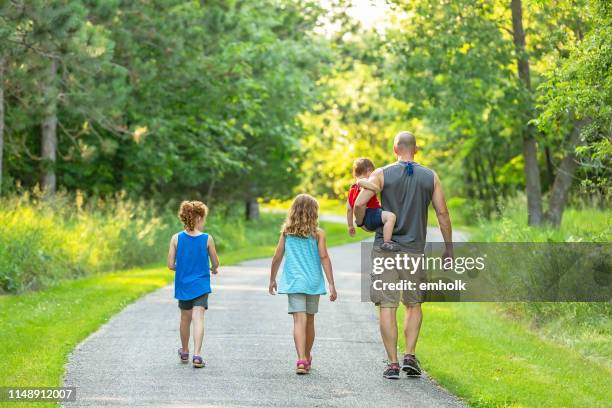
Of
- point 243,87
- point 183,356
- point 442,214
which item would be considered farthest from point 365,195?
point 243,87

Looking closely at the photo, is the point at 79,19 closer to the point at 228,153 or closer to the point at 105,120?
the point at 105,120

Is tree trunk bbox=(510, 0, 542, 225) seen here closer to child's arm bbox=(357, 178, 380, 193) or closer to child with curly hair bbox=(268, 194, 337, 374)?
child with curly hair bbox=(268, 194, 337, 374)

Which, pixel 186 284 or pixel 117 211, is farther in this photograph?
pixel 117 211

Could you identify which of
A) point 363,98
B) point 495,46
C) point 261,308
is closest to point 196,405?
point 261,308

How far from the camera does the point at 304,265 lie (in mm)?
11969

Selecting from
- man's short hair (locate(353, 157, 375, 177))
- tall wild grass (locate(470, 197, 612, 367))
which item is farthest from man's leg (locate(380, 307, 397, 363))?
tall wild grass (locate(470, 197, 612, 367))

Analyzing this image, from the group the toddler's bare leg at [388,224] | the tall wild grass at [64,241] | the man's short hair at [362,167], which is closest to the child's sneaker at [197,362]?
the toddler's bare leg at [388,224]

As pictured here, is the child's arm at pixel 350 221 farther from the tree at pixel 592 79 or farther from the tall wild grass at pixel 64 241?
the tall wild grass at pixel 64 241

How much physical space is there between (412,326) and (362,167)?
1590 millimetres

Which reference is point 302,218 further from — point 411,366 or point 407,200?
point 411,366

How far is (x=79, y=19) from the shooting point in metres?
19.9

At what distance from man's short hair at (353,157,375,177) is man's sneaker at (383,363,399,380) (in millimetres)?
1839

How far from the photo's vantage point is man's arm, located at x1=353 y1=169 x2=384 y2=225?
11.3 metres

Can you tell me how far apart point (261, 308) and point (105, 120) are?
11.5 m
